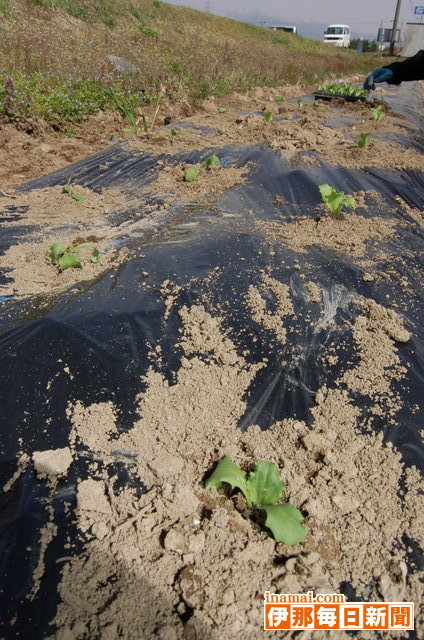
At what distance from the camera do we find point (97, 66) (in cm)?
878

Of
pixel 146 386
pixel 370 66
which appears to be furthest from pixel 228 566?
pixel 370 66

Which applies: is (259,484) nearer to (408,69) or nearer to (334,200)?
(334,200)

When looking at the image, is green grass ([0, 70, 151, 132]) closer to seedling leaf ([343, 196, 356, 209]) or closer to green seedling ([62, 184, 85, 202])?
green seedling ([62, 184, 85, 202])

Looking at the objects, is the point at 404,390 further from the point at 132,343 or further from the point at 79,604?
the point at 79,604

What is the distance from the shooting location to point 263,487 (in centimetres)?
157

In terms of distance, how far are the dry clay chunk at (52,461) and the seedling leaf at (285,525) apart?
764mm

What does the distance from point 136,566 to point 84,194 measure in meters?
3.18

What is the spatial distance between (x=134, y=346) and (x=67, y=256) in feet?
2.72

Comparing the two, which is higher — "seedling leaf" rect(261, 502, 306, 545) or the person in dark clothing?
the person in dark clothing

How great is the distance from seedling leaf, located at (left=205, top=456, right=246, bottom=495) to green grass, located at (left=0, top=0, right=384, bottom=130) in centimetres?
628

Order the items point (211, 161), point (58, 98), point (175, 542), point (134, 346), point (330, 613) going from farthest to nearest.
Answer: point (58, 98)
point (211, 161)
point (134, 346)
point (175, 542)
point (330, 613)

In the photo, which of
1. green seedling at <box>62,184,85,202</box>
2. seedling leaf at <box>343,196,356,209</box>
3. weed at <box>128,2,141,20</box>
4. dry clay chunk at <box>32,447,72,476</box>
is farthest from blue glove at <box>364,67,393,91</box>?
weed at <box>128,2,141,20</box>

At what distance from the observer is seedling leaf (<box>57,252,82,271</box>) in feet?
8.16

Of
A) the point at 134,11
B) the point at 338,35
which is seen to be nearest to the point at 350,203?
the point at 134,11
